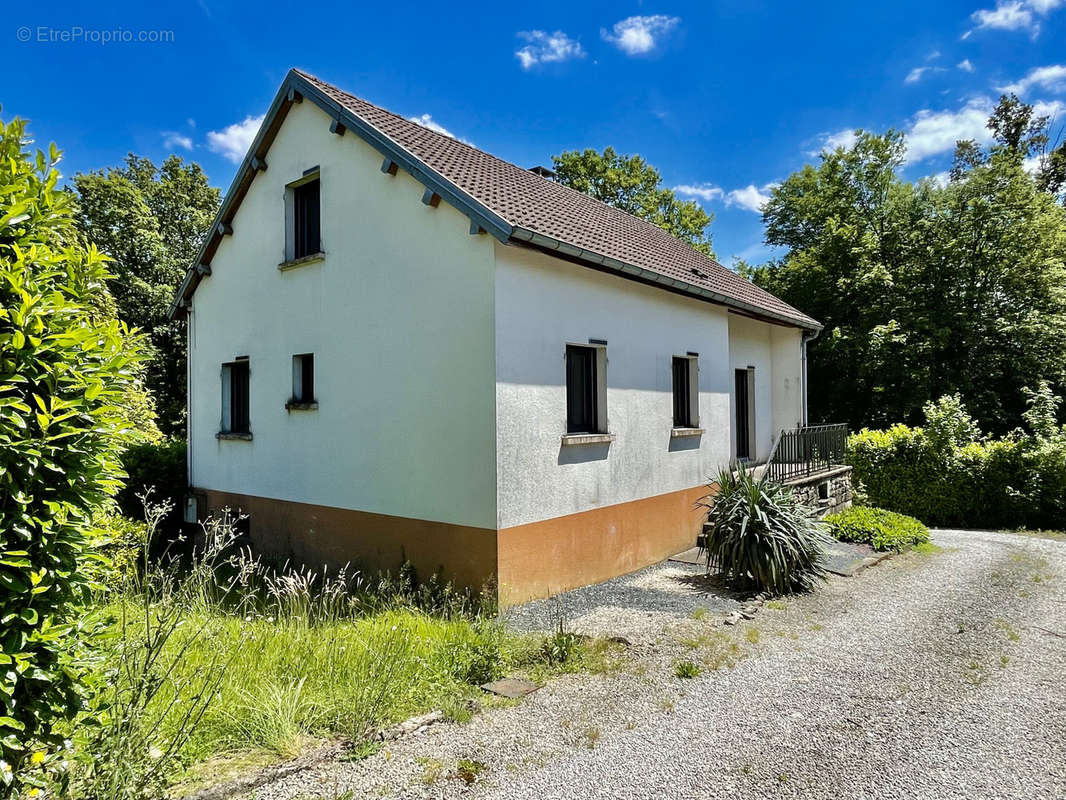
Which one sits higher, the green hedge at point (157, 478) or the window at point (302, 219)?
the window at point (302, 219)

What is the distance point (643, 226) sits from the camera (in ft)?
49.5

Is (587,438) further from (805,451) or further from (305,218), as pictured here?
(805,451)

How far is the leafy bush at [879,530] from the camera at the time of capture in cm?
1013

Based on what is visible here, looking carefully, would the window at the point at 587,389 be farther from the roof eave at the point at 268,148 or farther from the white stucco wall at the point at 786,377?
the white stucco wall at the point at 786,377

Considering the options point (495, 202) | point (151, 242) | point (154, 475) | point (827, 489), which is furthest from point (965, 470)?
point (151, 242)

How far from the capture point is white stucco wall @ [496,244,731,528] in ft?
23.4

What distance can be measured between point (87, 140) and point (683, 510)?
11701 millimetres

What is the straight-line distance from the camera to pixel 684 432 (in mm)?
10070

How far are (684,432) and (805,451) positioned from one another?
3.95m

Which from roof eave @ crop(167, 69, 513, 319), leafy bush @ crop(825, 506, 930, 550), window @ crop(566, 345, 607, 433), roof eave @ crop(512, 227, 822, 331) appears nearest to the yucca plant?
window @ crop(566, 345, 607, 433)

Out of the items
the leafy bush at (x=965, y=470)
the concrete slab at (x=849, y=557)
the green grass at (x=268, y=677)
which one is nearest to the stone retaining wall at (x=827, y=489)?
the leafy bush at (x=965, y=470)

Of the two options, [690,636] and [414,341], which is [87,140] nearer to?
[414,341]

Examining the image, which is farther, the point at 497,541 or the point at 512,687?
the point at 497,541

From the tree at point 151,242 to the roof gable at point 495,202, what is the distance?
39.0 feet
